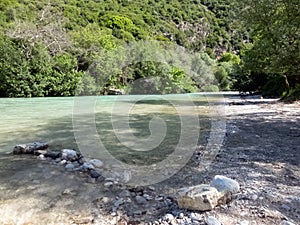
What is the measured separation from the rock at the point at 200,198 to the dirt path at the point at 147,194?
0.07 meters

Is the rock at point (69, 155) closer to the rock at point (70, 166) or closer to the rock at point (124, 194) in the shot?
the rock at point (70, 166)

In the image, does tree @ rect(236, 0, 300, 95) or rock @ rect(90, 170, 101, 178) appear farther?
tree @ rect(236, 0, 300, 95)

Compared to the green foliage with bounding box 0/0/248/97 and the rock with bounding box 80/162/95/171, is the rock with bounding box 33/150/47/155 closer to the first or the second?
the rock with bounding box 80/162/95/171

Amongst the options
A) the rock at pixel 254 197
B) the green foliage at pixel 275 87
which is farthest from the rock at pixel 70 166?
the green foliage at pixel 275 87

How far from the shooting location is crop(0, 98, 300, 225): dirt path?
3098mm

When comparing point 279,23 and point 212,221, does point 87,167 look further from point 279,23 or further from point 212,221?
point 279,23

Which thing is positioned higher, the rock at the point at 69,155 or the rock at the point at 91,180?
the rock at the point at 69,155

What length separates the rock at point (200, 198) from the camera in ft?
10.2

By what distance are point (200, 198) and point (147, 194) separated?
910 millimetres

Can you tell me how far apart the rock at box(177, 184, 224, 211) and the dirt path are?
7cm

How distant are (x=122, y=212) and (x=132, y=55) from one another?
37.4 metres

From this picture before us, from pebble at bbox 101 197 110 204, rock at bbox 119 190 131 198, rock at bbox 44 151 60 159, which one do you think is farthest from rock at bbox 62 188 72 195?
rock at bbox 44 151 60 159

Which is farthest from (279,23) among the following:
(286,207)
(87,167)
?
(286,207)

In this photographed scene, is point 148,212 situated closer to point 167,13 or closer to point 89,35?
point 89,35
